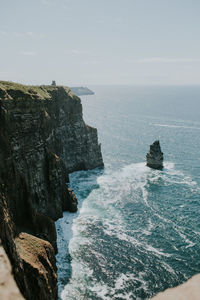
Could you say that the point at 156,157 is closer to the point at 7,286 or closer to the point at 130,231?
the point at 130,231

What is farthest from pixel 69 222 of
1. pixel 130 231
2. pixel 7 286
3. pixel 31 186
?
pixel 7 286

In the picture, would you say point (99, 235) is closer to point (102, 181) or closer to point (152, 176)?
point (102, 181)

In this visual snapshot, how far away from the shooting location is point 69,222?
5988cm

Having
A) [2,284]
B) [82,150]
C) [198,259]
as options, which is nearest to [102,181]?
[82,150]

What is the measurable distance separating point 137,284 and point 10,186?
86.6 feet

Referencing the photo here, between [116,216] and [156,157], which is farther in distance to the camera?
[156,157]

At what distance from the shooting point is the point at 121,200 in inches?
2844

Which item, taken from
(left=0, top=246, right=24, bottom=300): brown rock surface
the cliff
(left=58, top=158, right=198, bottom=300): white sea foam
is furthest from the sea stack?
(left=0, top=246, right=24, bottom=300): brown rock surface

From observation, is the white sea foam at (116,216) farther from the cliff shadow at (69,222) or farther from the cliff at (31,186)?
the cliff at (31,186)

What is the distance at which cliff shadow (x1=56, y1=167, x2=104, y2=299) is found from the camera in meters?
43.5

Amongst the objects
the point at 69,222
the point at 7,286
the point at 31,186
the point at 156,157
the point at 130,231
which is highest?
the point at 7,286

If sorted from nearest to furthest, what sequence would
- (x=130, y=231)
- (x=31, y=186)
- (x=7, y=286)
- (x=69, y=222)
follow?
1. (x=7, y=286)
2. (x=31, y=186)
3. (x=130, y=231)
4. (x=69, y=222)

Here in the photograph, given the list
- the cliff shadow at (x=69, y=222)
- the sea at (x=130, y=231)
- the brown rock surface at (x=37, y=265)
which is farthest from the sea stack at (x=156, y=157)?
the brown rock surface at (x=37, y=265)

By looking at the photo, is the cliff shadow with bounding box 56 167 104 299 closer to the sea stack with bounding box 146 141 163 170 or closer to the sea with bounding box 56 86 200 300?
the sea with bounding box 56 86 200 300
